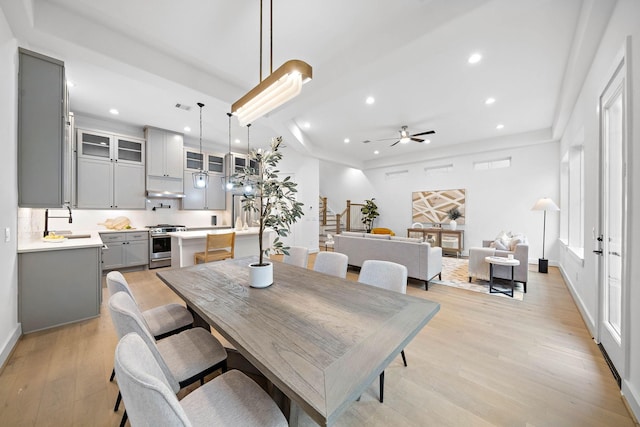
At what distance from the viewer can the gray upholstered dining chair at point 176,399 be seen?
24.4 inches

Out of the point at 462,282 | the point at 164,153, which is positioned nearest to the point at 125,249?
the point at 164,153

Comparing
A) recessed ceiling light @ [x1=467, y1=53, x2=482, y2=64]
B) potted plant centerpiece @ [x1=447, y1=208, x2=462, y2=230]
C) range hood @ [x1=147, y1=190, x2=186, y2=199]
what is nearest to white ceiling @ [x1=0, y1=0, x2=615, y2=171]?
recessed ceiling light @ [x1=467, y1=53, x2=482, y2=64]

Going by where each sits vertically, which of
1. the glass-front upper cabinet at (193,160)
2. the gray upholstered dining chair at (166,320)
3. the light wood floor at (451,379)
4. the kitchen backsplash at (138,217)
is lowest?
the light wood floor at (451,379)

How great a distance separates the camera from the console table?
6.57 metres

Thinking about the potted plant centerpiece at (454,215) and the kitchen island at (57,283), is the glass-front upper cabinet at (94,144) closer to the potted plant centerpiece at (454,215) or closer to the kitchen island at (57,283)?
the kitchen island at (57,283)

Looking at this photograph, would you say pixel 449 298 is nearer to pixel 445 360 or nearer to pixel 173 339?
pixel 445 360

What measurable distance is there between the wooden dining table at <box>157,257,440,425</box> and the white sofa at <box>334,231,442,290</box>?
7.96 feet

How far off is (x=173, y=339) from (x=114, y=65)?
289 cm

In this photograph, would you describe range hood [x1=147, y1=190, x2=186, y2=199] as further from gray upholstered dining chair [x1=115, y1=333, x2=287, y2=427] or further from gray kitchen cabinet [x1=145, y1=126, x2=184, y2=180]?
gray upholstered dining chair [x1=115, y1=333, x2=287, y2=427]

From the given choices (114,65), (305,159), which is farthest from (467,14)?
(305,159)

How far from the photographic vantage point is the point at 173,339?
150 centimetres

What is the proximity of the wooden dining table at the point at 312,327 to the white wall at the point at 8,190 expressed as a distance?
4.64 ft

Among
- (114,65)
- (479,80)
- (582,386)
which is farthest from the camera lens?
(479,80)

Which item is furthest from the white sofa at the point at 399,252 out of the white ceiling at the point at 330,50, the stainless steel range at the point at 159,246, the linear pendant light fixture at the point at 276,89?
the stainless steel range at the point at 159,246
